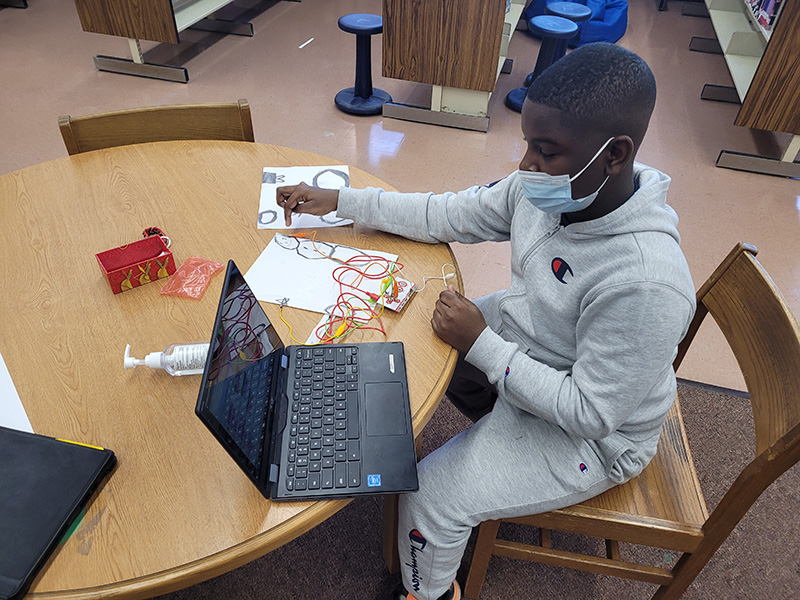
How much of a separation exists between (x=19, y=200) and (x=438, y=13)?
2.37m

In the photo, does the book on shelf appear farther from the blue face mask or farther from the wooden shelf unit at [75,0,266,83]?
the wooden shelf unit at [75,0,266,83]

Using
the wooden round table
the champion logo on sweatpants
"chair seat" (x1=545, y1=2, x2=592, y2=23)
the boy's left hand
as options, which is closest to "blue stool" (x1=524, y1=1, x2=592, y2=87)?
"chair seat" (x1=545, y1=2, x2=592, y2=23)

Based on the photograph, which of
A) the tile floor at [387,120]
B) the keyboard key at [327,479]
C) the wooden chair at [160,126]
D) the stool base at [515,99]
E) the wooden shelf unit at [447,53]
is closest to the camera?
the keyboard key at [327,479]

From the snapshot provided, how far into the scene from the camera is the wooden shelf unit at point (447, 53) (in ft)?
9.59

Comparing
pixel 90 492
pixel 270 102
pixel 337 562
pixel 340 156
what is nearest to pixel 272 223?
pixel 90 492

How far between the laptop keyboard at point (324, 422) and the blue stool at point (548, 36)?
2.62 m

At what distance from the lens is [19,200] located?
4.16 ft

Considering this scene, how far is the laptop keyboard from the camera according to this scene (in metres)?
0.81

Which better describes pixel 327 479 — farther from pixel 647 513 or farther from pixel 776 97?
pixel 776 97

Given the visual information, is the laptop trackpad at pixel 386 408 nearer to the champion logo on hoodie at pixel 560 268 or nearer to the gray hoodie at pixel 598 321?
the gray hoodie at pixel 598 321

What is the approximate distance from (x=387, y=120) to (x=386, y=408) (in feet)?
9.06

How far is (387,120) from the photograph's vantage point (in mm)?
3357

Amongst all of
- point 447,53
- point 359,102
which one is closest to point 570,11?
point 447,53

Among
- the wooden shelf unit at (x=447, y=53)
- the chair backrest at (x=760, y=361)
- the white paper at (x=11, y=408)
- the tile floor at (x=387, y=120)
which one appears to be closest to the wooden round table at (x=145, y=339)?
the white paper at (x=11, y=408)
